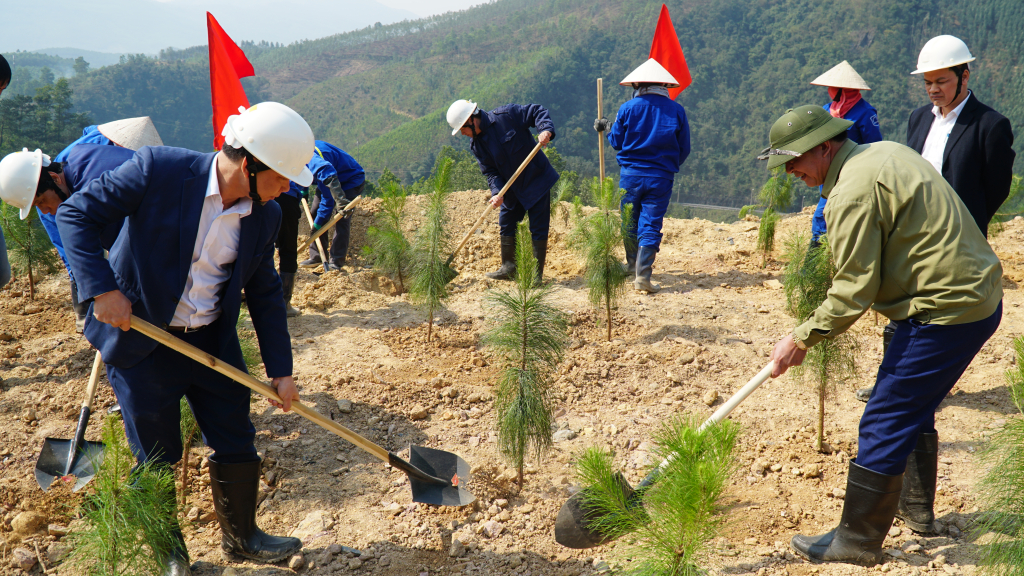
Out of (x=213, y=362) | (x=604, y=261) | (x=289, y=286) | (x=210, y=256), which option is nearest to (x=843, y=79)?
(x=604, y=261)

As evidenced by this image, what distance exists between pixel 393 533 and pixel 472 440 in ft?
3.04

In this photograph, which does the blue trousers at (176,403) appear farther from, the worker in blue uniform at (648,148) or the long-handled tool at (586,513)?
the worker in blue uniform at (648,148)

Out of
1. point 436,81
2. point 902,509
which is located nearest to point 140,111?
A: point 436,81

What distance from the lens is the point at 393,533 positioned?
3.23 metres

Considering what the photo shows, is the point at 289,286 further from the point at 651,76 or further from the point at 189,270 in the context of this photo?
the point at 651,76

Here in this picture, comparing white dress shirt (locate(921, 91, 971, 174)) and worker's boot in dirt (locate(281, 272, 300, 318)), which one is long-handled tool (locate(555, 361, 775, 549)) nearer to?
white dress shirt (locate(921, 91, 971, 174))

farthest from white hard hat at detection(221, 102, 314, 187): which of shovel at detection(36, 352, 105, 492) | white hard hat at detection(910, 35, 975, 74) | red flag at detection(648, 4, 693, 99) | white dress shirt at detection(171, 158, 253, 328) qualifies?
red flag at detection(648, 4, 693, 99)

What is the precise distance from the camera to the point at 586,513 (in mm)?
2797

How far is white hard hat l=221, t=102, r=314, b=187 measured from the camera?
2.42 meters

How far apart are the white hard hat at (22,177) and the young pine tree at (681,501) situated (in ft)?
9.99

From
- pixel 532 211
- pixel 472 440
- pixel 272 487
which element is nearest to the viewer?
pixel 272 487

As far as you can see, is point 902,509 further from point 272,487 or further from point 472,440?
point 272,487

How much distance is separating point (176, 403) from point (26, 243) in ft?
15.6

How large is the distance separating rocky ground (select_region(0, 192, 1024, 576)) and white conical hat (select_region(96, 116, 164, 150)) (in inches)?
70.5
